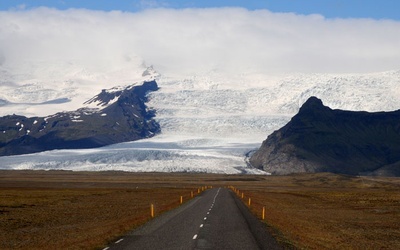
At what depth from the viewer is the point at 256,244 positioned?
95.6 feet

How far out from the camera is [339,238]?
128 ft

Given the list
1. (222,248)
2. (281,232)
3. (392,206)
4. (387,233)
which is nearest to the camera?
(222,248)

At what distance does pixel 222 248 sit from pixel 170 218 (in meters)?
A: 17.6

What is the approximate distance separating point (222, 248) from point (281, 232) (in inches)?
399

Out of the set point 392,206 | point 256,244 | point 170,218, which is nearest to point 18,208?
point 170,218

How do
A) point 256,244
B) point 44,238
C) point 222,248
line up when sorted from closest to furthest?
point 222,248 → point 256,244 → point 44,238

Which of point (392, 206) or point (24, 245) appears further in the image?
point (392, 206)

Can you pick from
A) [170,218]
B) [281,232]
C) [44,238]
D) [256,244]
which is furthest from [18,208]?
[256,244]

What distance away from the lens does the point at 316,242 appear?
3444 cm

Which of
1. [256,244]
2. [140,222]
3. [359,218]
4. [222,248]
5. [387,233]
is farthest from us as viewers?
[359,218]

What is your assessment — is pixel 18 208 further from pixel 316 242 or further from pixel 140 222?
pixel 316 242

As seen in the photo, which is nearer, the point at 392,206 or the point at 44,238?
the point at 44,238

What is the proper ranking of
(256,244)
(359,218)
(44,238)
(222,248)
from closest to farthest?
(222,248)
(256,244)
(44,238)
(359,218)

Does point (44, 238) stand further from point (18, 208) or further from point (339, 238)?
point (18, 208)
